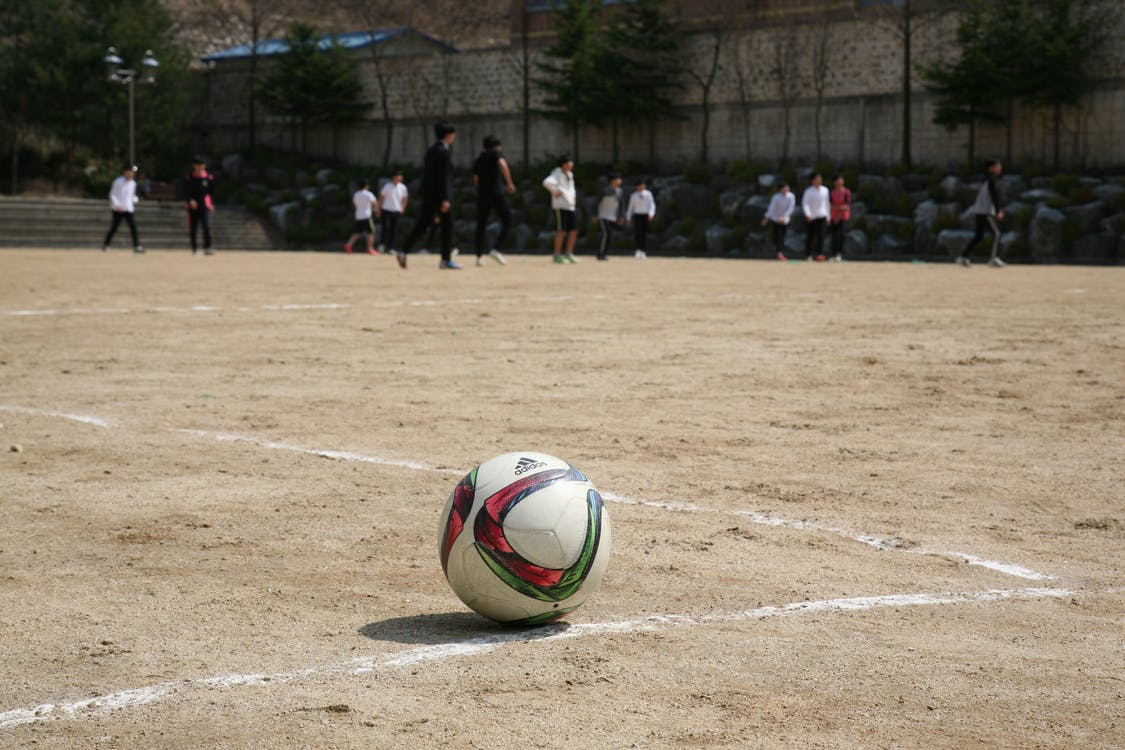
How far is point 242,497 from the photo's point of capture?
644 centimetres

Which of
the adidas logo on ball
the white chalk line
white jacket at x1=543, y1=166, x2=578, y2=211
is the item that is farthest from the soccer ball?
white jacket at x1=543, y1=166, x2=578, y2=211

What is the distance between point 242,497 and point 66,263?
23.0m

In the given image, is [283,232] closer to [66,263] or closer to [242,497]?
[66,263]

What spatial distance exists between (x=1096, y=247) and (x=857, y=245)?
666cm

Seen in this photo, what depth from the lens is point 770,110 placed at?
46.7 meters

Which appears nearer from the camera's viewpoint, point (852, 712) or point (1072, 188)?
point (852, 712)

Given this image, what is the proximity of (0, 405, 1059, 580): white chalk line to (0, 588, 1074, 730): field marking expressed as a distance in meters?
0.35

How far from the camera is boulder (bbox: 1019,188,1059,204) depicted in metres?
38.2

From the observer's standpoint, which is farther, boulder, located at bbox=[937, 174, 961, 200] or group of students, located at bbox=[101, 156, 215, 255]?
boulder, located at bbox=[937, 174, 961, 200]

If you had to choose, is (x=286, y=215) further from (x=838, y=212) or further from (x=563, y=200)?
(x=563, y=200)

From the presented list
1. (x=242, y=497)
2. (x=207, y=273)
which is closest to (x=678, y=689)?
(x=242, y=497)

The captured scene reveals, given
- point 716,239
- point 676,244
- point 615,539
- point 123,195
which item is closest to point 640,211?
point 716,239

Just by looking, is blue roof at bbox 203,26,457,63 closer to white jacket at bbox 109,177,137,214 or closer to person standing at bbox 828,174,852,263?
white jacket at bbox 109,177,137,214

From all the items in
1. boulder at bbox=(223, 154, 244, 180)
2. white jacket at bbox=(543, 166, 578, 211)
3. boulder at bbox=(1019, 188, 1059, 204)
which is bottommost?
white jacket at bbox=(543, 166, 578, 211)
